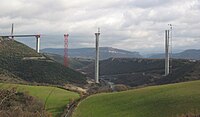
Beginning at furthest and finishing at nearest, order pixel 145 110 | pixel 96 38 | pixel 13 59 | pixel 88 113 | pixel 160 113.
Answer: pixel 96 38
pixel 13 59
pixel 88 113
pixel 145 110
pixel 160 113

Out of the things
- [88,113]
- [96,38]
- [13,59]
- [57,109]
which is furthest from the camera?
[96,38]

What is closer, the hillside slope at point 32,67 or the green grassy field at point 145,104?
the green grassy field at point 145,104

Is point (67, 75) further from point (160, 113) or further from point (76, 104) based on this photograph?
Answer: point (160, 113)

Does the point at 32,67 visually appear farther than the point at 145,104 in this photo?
Yes

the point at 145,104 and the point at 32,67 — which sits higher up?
the point at 32,67

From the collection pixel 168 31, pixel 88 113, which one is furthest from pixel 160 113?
pixel 168 31
